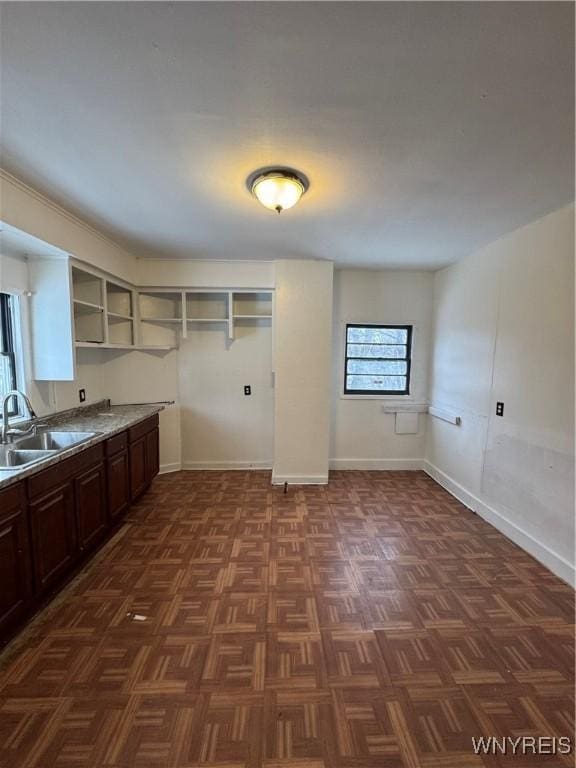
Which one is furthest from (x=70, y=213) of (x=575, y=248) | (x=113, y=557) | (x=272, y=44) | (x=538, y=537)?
(x=538, y=537)

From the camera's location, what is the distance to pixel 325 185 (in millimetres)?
1964

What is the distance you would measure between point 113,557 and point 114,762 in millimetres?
1386

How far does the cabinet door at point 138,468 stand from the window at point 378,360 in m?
2.49

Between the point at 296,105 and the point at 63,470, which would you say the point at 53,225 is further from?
the point at 296,105

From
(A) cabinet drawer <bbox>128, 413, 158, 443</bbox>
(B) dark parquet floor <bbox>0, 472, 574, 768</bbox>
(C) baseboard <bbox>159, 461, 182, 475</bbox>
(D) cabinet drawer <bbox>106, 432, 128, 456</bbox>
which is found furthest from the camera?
(C) baseboard <bbox>159, 461, 182, 475</bbox>

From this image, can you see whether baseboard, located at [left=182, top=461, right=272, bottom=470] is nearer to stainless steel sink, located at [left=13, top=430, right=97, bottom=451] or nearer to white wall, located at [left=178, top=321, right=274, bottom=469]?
white wall, located at [left=178, top=321, right=274, bottom=469]

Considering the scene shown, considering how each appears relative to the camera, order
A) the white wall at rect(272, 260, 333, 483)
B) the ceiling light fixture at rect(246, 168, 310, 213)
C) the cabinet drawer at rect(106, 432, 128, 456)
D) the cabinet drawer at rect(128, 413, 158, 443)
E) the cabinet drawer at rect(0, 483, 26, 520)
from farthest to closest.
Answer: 1. the white wall at rect(272, 260, 333, 483)
2. the cabinet drawer at rect(128, 413, 158, 443)
3. the cabinet drawer at rect(106, 432, 128, 456)
4. the ceiling light fixture at rect(246, 168, 310, 213)
5. the cabinet drawer at rect(0, 483, 26, 520)

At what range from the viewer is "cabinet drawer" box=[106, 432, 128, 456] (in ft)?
8.50

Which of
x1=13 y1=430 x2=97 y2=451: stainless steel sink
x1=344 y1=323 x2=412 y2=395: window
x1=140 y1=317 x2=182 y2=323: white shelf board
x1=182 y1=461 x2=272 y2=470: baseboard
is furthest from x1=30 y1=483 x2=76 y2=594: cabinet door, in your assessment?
x1=344 y1=323 x2=412 y2=395: window

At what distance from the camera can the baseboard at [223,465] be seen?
4152 mm

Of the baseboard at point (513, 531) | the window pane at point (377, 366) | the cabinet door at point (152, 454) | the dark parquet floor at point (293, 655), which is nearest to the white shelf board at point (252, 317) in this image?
the window pane at point (377, 366)

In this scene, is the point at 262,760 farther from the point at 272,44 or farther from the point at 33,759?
the point at 272,44

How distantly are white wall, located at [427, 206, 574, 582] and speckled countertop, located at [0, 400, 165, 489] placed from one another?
3275mm

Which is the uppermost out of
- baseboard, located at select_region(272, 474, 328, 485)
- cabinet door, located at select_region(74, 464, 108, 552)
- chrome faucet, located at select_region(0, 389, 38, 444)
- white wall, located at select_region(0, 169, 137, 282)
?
white wall, located at select_region(0, 169, 137, 282)
